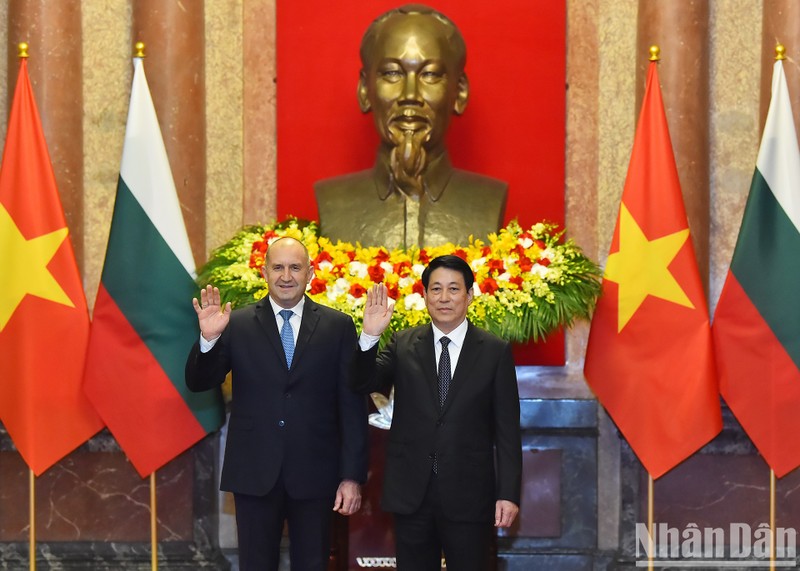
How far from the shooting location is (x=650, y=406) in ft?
17.4

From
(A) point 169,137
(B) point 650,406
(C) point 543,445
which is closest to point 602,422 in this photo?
(C) point 543,445

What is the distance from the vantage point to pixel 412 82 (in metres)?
5.65

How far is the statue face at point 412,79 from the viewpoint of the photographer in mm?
5645

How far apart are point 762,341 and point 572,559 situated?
1461mm

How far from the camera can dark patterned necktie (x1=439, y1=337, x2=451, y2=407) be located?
13.9ft

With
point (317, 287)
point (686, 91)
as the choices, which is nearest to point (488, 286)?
point (317, 287)

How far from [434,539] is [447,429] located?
384 mm

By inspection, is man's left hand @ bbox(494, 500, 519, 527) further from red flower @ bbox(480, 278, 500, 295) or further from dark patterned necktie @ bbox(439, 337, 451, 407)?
red flower @ bbox(480, 278, 500, 295)

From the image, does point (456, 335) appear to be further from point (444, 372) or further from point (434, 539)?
point (434, 539)

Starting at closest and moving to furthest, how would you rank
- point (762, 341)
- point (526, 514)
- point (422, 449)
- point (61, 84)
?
point (422, 449) → point (762, 341) → point (526, 514) → point (61, 84)

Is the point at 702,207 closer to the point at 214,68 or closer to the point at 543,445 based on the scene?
the point at 543,445

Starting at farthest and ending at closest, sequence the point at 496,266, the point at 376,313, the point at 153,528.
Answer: the point at 153,528 < the point at 496,266 < the point at 376,313

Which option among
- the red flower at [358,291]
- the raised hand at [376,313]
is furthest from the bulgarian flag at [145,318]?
the raised hand at [376,313]

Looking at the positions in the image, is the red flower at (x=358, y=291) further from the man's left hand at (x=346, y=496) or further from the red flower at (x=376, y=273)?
the man's left hand at (x=346, y=496)
